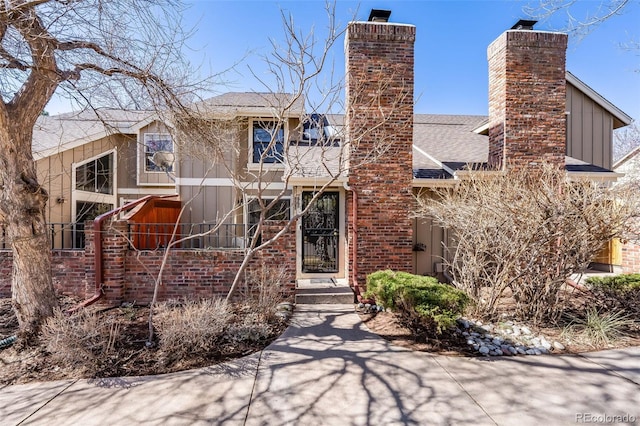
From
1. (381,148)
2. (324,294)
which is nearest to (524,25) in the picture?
(381,148)

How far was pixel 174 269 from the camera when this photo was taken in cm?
614

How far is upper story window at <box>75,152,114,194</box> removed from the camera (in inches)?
401

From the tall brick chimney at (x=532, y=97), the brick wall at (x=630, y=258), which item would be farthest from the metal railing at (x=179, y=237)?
the brick wall at (x=630, y=258)

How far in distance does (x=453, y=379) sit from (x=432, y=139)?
801 cm

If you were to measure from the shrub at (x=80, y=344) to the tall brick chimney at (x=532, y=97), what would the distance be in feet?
27.3

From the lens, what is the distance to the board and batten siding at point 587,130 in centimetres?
978

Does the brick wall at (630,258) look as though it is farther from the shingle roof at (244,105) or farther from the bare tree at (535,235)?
the shingle roof at (244,105)

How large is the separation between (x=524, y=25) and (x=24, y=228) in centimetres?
1090

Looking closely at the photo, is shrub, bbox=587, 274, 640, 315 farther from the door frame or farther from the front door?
the front door

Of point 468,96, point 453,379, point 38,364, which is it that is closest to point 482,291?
point 453,379

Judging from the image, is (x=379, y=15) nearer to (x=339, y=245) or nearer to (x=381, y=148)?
(x=381, y=148)

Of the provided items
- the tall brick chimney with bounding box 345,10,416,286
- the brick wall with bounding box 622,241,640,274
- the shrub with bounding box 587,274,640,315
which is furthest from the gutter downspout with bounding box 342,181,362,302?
the brick wall with bounding box 622,241,640,274

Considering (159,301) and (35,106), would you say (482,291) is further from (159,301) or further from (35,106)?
(35,106)

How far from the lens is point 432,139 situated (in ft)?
33.2
